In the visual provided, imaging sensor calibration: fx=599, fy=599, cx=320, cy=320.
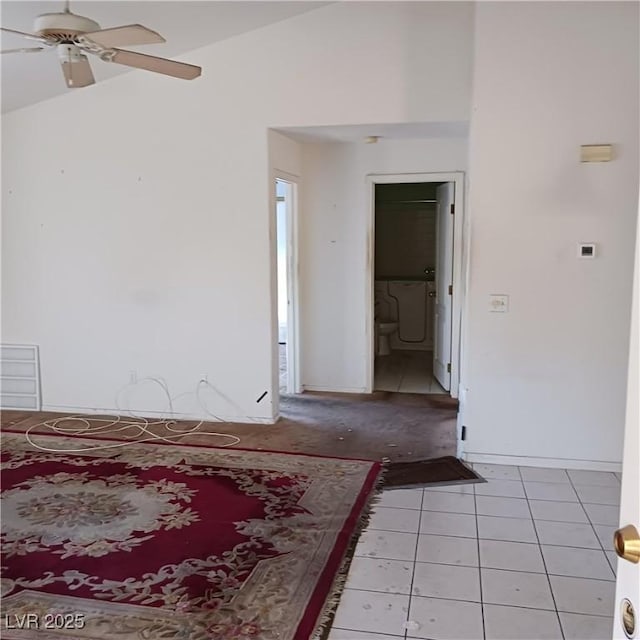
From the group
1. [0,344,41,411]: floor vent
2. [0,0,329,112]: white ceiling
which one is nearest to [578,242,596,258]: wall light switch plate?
[0,0,329,112]: white ceiling

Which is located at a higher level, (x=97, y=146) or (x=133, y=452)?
(x=97, y=146)

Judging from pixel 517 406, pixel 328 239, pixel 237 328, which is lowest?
pixel 517 406

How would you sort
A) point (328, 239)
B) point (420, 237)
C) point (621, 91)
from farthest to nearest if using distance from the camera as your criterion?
point (420, 237) → point (328, 239) → point (621, 91)

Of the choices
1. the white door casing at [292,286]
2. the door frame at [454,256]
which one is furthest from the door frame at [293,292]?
the door frame at [454,256]

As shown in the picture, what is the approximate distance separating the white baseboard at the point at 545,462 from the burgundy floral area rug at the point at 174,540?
27.3 inches

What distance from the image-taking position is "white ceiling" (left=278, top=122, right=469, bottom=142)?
4.29 metres

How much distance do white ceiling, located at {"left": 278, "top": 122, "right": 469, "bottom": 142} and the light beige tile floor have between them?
2.49m

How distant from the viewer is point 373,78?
4.18 m

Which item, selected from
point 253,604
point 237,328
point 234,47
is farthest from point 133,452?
point 234,47

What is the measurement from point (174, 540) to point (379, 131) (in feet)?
10.4

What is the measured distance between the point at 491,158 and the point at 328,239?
2099 millimetres

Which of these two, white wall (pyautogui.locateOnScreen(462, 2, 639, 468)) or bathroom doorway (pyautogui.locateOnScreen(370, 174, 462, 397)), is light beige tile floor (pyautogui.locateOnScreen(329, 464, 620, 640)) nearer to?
white wall (pyautogui.locateOnScreen(462, 2, 639, 468))

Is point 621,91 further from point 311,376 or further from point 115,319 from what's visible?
point 115,319

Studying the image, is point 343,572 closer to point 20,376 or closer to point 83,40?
point 83,40
